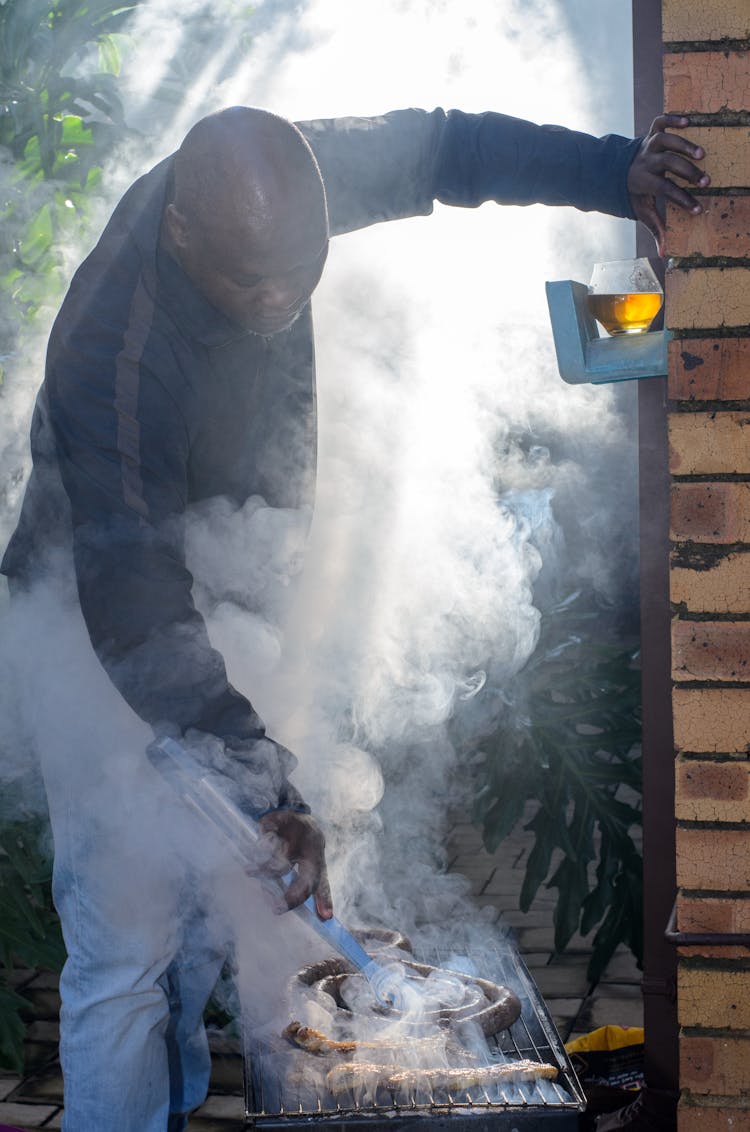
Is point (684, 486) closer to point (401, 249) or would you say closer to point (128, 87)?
point (401, 249)

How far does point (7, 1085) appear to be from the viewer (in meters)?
3.09

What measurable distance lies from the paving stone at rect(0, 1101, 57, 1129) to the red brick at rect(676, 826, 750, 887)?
6.28 ft

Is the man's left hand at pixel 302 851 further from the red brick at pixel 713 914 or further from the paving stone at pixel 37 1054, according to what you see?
the paving stone at pixel 37 1054

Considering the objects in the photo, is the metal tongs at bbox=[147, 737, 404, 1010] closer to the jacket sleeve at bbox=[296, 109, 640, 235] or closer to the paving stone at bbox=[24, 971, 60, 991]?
the jacket sleeve at bbox=[296, 109, 640, 235]

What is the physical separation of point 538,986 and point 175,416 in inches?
86.7

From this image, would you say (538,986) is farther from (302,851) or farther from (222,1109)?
(302,851)

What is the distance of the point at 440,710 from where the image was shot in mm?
3205

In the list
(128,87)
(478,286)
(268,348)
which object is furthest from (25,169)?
(268,348)

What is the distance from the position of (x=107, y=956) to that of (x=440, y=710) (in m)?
1.36

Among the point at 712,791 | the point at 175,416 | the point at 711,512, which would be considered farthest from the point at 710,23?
the point at 712,791

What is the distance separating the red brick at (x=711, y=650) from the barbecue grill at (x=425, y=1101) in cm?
70

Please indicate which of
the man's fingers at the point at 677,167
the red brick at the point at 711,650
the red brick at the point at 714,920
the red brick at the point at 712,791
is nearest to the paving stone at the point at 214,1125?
the red brick at the point at 714,920

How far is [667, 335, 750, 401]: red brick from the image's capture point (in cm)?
173

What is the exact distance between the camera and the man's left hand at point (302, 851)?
1771 millimetres
